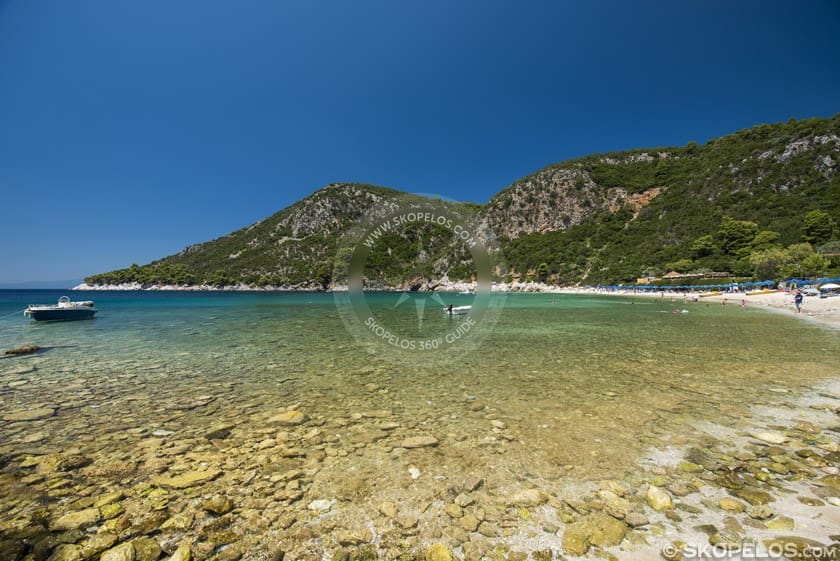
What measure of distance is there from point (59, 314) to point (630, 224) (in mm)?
142145

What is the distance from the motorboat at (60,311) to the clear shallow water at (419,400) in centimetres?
2053


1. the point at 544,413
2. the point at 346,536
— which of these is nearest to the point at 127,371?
the point at 346,536

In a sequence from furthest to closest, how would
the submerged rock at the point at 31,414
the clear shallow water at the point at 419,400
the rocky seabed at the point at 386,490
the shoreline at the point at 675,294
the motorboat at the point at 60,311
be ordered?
the shoreline at the point at 675,294 < the motorboat at the point at 60,311 < the submerged rock at the point at 31,414 < the clear shallow water at the point at 419,400 < the rocky seabed at the point at 386,490

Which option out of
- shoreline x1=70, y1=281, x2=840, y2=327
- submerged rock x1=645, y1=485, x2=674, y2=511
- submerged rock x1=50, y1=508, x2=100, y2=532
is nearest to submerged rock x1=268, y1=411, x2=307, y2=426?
submerged rock x1=50, y1=508, x2=100, y2=532

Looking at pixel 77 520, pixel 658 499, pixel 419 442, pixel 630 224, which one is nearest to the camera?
pixel 77 520

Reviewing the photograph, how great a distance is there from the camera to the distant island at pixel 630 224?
2886 inches

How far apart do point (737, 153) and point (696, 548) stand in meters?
149

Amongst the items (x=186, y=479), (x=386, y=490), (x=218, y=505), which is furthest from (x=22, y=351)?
(x=386, y=490)

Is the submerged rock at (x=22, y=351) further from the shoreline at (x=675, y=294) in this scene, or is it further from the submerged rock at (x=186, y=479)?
the submerged rock at (x=186, y=479)

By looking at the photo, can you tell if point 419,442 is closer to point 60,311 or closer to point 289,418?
point 289,418

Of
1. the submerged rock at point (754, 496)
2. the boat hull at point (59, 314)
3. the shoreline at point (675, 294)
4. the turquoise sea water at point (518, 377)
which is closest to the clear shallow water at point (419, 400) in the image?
the turquoise sea water at point (518, 377)

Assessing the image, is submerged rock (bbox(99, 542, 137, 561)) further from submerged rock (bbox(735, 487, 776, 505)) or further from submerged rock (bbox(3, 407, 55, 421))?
submerged rock (bbox(735, 487, 776, 505))

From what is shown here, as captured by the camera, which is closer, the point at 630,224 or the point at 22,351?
the point at 22,351

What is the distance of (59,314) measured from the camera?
30203 mm
